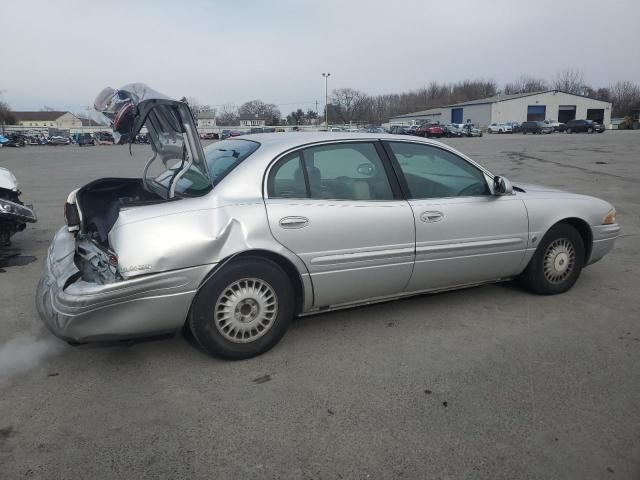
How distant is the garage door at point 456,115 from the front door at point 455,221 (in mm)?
88942

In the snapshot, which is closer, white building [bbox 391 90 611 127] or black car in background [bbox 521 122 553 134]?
black car in background [bbox 521 122 553 134]

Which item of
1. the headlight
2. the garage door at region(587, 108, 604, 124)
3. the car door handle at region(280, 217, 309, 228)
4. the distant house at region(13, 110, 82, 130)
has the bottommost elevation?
the headlight

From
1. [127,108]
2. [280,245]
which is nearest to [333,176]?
[280,245]

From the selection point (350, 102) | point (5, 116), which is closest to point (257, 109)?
point (350, 102)

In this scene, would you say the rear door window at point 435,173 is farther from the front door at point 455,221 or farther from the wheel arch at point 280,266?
the wheel arch at point 280,266

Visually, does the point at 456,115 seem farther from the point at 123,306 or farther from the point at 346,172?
the point at 123,306

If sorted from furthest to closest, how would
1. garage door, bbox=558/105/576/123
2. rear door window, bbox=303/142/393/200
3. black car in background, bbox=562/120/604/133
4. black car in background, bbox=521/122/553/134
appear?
garage door, bbox=558/105/576/123
black car in background, bbox=521/122/553/134
black car in background, bbox=562/120/604/133
rear door window, bbox=303/142/393/200

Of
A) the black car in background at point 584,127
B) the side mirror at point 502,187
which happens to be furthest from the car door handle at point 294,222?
the black car in background at point 584,127

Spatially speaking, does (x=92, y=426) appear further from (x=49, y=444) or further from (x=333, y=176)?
(x=333, y=176)

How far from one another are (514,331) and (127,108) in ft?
10.3

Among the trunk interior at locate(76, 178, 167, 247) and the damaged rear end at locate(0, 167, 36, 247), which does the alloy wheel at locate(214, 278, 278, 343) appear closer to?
Result: the trunk interior at locate(76, 178, 167, 247)

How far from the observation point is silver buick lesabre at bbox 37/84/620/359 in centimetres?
311

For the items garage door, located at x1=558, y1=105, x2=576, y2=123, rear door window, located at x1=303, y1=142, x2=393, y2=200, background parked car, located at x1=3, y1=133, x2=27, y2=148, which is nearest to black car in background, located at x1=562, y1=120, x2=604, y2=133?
garage door, located at x1=558, y1=105, x2=576, y2=123

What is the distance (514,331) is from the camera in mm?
3881
